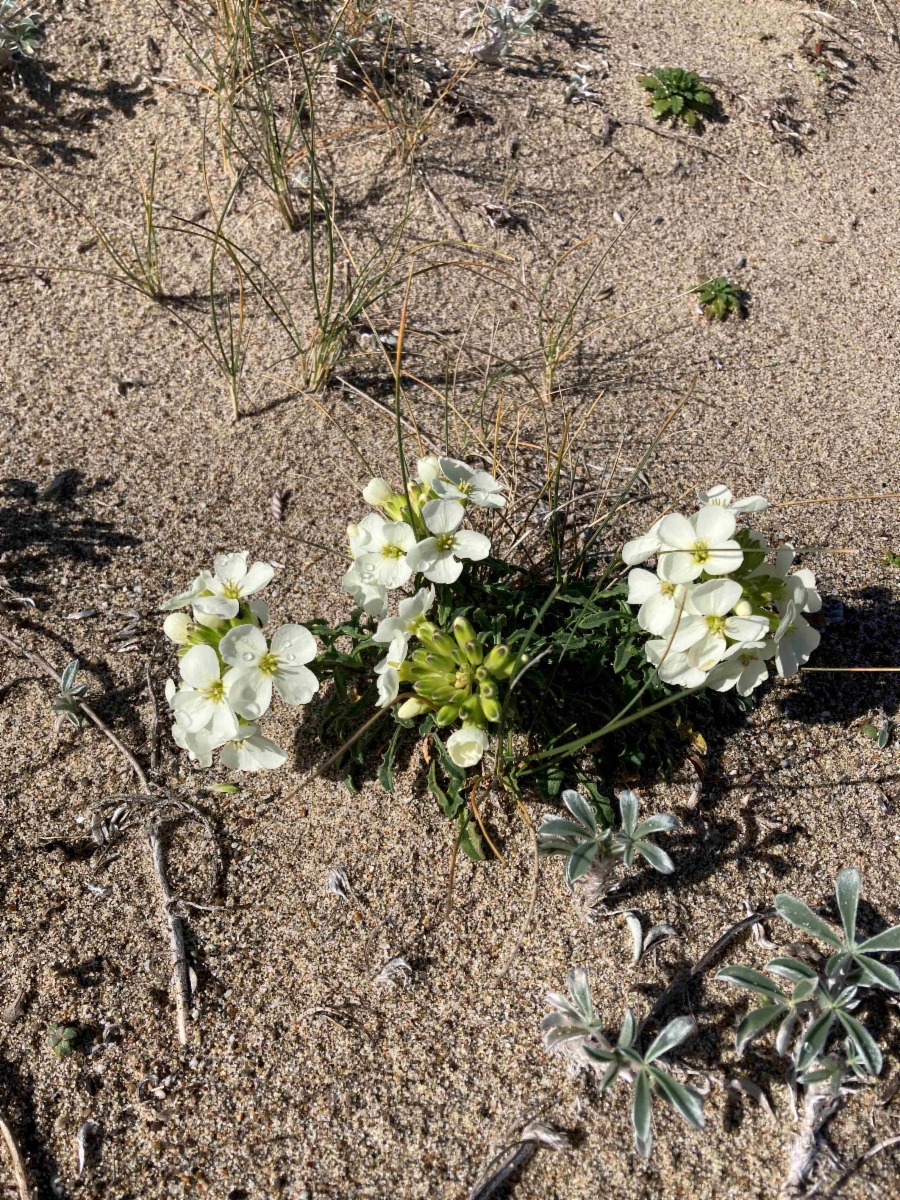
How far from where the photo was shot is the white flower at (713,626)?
1620 millimetres

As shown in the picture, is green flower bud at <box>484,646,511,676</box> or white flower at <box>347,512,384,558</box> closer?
green flower bud at <box>484,646,511,676</box>

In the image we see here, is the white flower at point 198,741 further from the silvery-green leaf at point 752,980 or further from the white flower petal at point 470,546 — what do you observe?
the silvery-green leaf at point 752,980

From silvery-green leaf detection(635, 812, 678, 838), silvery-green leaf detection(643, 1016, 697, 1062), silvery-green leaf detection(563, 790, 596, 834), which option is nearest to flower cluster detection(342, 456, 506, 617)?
silvery-green leaf detection(563, 790, 596, 834)

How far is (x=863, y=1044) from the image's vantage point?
61.7 inches

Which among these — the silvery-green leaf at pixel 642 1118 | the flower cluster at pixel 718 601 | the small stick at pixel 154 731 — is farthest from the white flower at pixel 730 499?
the small stick at pixel 154 731

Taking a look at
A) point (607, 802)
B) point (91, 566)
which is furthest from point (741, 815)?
point (91, 566)

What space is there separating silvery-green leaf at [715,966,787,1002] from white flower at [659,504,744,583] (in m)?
0.70

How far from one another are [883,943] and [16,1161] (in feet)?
5.07

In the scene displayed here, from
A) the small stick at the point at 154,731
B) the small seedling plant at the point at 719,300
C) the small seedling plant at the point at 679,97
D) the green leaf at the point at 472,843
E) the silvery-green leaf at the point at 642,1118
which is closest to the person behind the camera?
the silvery-green leaf at the point at 642,1118

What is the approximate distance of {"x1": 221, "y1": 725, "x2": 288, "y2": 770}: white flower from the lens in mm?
1784

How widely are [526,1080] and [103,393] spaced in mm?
2110

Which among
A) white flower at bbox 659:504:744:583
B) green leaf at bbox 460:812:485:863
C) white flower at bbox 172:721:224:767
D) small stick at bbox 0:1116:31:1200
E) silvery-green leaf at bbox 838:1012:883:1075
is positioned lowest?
small stick at bbox 0:1116:31:1200

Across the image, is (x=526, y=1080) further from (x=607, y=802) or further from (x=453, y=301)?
(x=453, y=301)

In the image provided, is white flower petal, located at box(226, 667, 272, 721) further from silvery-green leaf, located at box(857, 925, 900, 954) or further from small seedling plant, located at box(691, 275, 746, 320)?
small seedling plant, located at box(691, 275, 746, 320)
